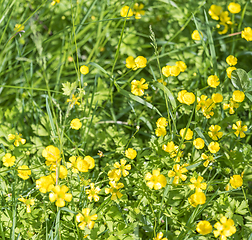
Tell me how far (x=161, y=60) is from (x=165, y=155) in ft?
3.94

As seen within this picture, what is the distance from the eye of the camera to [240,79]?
1.90 meters

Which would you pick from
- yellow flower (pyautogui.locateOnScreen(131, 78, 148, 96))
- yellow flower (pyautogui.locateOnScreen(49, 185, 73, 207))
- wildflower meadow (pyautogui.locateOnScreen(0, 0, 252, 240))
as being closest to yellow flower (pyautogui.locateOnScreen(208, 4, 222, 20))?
wildflower meadow (pyautogui.locateOnScreen(0, 0, 252, 240))

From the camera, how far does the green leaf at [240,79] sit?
1.88m

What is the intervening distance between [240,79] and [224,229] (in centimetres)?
112

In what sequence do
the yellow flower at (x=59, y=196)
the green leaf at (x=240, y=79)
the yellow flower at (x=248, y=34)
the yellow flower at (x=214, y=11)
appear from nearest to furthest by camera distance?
the yellow flower at (x=59, y=196) → the green leaf at (x=240, y=79) → the yellow flower at (x=248, y=34) → the yellow flower at (x=214, y=11)

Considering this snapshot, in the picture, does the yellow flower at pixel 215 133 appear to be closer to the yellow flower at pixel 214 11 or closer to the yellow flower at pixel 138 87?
the yellow flower at pixel 138 87

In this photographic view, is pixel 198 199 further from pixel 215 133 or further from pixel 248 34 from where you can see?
pixel 248 34

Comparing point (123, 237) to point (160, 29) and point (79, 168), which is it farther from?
point (160, 29)

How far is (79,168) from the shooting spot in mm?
1543

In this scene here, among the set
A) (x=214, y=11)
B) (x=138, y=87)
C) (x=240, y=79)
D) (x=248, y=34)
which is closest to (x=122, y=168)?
(x=138, y=87)

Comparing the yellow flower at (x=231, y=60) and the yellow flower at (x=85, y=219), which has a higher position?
the yellow flower at (x=231, y=60)

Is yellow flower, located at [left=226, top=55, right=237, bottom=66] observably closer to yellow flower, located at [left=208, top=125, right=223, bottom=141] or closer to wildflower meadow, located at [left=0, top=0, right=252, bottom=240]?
wildflower meadow, located at [left=0, top=0, right=252, bottom=240]

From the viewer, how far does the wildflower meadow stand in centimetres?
158

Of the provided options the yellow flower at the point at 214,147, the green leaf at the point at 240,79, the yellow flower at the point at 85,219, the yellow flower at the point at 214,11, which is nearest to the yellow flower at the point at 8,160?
the yellow flower at the point at 85,219
